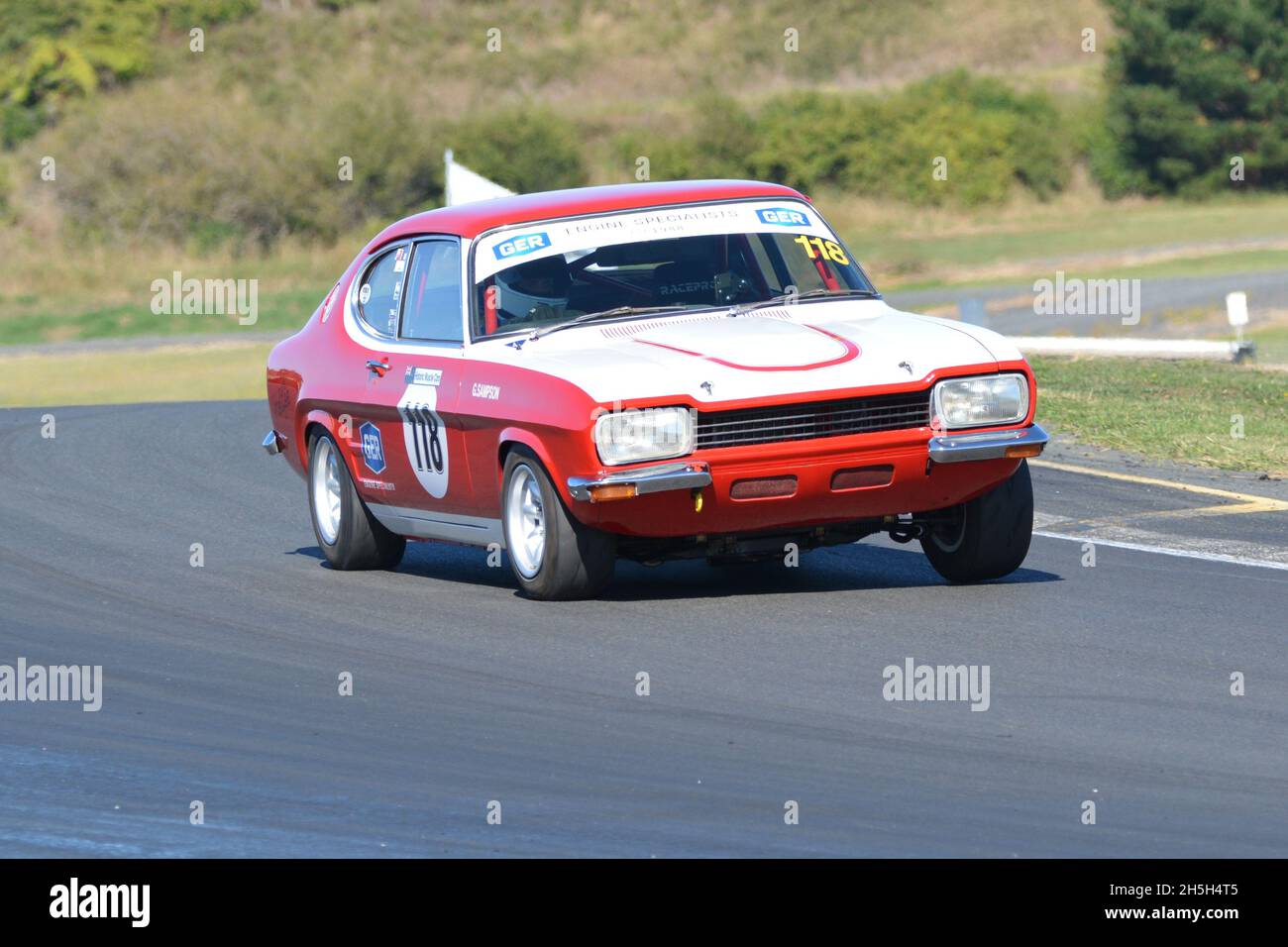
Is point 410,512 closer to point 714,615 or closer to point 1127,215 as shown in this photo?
point 714,615

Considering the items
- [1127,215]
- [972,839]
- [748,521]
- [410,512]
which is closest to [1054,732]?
[972,839]

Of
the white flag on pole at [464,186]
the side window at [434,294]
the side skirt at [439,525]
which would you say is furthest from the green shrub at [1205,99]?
the side skirt at [439,525]

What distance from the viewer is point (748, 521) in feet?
29.0

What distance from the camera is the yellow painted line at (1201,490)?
38.9ft

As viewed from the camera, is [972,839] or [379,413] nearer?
[972,839]

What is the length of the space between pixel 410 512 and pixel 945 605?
2.64 metres

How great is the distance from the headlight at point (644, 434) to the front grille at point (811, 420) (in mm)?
75

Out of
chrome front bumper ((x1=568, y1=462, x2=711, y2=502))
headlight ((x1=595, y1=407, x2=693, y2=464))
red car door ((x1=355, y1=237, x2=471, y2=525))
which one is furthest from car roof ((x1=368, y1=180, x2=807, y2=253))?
chrome front bumper ((x1=568, y1=462, x2=711, y2=502))

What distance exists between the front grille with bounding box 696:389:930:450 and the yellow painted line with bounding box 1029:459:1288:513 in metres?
3.47

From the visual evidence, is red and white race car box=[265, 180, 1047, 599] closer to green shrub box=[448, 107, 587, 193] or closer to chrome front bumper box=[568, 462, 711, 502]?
chrome front bumper box=[568, 462, 711, 502]

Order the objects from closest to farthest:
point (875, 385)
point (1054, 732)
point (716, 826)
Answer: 1. point (716, 826)
2. point (1054, 732)
3. point (875, 385)

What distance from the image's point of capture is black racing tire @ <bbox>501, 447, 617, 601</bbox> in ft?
29.6

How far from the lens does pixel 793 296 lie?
9.98 m

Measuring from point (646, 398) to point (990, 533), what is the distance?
1.76 m
